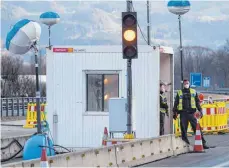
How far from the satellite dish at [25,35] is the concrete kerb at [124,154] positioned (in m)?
4.25

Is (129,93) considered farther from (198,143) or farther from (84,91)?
(84,91)

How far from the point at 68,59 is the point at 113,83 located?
1503mm

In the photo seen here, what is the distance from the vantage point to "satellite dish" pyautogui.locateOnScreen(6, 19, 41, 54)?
19922mm

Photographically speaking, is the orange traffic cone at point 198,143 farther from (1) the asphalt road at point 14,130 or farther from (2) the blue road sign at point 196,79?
(1) the asphalt road at point 14,130

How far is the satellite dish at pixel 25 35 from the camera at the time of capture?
1992 centimetres

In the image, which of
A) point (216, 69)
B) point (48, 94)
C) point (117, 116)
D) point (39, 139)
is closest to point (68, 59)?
point (48, 94)

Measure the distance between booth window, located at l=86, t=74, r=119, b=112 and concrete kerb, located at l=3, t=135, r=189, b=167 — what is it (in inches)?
121

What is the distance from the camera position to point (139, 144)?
1780 cm

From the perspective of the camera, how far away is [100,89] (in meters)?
22.4

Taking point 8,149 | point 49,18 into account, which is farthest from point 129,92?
point 49,18

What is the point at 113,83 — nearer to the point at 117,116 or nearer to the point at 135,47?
the point at 117,116

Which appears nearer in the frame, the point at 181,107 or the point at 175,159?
the point at 175,159

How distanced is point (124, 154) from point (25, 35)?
15.7 feet

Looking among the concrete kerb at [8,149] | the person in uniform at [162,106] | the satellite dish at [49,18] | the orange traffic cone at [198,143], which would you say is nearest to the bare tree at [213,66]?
the satellite dish at [49,18]
